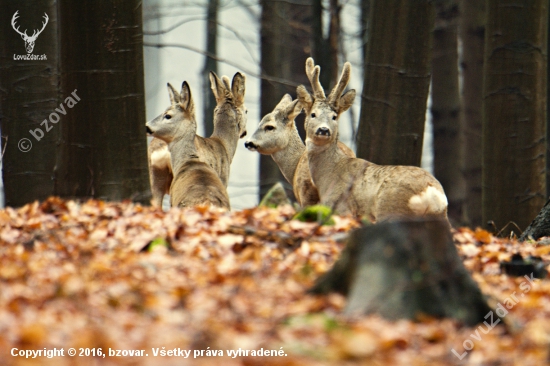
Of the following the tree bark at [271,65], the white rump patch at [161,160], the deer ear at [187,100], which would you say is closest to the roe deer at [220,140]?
the white rump patch at [161,160]

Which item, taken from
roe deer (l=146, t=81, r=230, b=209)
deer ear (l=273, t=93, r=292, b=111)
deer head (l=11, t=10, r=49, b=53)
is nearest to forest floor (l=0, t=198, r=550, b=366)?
roe deer (l=146, t=81, r=230, b=209)

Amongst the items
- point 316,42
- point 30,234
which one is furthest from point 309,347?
point 316,42

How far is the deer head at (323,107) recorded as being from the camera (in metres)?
9.71

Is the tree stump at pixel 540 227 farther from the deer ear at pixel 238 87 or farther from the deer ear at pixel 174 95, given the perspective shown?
the deer ear at pixel 174 95

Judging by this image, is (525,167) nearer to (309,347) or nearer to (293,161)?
(293,161)

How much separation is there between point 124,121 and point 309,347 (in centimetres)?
445

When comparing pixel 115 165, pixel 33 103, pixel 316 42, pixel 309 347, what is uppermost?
pixel 316 42

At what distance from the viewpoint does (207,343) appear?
13.6 feet

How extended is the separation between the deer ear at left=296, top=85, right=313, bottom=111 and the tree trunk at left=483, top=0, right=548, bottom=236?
2.81 meters

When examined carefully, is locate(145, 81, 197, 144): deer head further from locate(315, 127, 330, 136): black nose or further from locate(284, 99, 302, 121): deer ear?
locate(315, 127, 330, 136): black nose

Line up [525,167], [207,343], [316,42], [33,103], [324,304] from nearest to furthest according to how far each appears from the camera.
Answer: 1. [207,343]
2. [324,304]
3. [33,103]
4. [525,167]
5. [316,42]

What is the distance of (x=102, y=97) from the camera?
7930 millimetres

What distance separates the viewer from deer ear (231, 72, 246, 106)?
1191 cm

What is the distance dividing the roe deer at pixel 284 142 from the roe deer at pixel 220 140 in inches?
33.3
